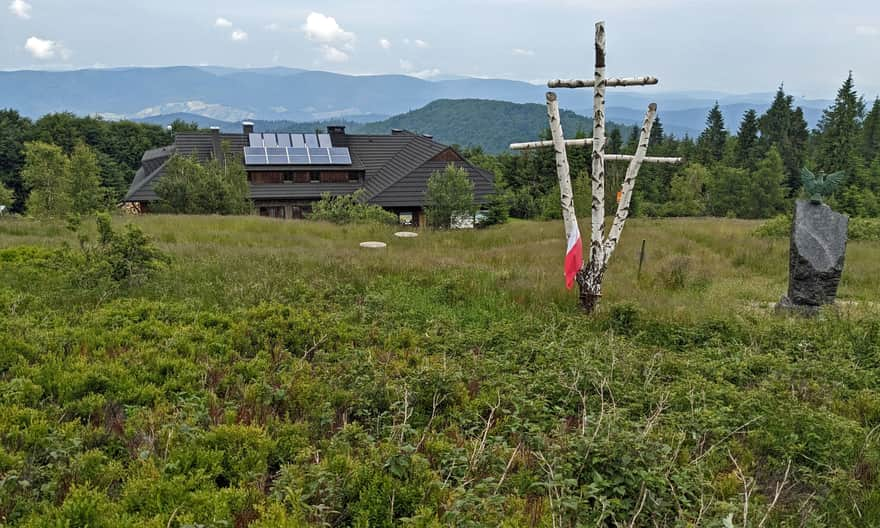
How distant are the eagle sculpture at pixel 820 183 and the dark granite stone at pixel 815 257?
7.5 inches

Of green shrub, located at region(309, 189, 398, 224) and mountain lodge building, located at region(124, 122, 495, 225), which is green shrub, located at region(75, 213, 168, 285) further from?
mountain lodge building, located at region(124, 122, 495, 225)

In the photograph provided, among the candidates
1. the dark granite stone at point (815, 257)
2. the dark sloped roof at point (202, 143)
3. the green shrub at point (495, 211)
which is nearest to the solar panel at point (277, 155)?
the dark sloped roof at point (202, 143)

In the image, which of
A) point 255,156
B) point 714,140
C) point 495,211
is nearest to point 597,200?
point 495,211

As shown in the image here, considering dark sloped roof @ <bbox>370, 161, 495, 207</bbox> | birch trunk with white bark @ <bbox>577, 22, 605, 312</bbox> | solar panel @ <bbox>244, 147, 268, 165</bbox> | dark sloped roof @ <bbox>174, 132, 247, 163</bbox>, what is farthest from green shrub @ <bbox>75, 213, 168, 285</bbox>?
dark sloped roof @ <bbox>174, 132, 247, 163</bbox>

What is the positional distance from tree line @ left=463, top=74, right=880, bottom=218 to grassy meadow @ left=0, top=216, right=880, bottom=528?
119 ft

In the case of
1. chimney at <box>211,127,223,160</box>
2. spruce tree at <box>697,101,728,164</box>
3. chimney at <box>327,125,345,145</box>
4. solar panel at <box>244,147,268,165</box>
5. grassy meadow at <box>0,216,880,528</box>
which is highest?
spruce tree at <box>697,101,728,164</box>

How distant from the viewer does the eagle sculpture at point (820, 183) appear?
9.89 metres

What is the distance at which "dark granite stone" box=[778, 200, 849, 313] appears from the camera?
30.7 ft

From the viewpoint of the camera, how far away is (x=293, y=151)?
41969 mm

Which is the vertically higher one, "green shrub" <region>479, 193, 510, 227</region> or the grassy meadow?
"green shrub" <region>479, 193, 510, 227</region>

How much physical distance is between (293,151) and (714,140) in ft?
207

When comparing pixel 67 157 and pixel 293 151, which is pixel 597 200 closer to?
pixel 293 151

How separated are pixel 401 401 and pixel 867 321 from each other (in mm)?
7368

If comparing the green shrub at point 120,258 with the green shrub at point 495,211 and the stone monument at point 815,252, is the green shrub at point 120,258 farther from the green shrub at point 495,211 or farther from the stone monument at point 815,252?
the green shrub at point 495,211
